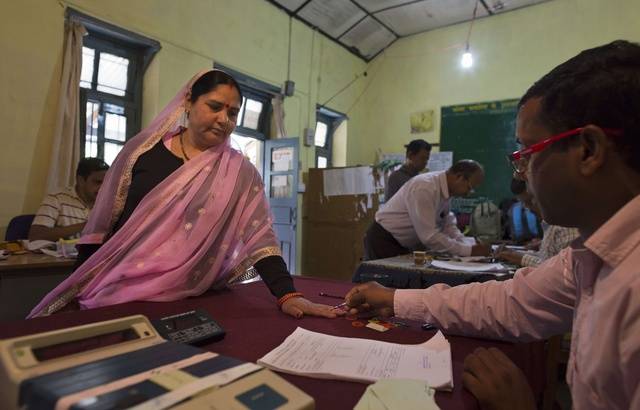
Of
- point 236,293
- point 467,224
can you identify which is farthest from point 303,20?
point 236,293

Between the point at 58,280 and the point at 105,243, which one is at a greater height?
the point at 105,243

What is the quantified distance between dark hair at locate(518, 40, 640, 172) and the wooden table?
2.26 m

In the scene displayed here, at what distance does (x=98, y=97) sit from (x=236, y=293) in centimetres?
310

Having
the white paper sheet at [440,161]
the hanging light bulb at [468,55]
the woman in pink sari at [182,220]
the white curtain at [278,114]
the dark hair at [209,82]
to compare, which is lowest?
the woman in pink sari at [182,220]

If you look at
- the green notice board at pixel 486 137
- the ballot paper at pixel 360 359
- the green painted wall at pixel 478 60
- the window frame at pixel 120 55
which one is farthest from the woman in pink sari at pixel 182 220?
the green painted wall at pixel 478 60

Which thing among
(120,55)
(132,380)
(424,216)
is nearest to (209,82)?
(132,380)

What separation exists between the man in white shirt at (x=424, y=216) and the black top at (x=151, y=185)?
1717 mm

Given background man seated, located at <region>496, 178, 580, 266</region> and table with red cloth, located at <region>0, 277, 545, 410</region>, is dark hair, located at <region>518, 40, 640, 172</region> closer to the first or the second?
table with red cloth, located at <region>0, 277, 545, 410</region>

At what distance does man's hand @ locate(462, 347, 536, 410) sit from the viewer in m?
0.64

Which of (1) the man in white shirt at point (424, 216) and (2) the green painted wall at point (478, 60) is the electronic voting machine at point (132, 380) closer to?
(1) the man in white shirt at point (424, 216)

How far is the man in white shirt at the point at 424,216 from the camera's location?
280cm

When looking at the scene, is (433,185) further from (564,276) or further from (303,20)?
(303,20)

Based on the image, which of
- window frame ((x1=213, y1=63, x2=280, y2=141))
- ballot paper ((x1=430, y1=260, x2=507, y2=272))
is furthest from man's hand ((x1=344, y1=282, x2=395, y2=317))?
window frame ((x1=213, y1=63, x2=280, y2=141))

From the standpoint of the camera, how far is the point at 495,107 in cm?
553
